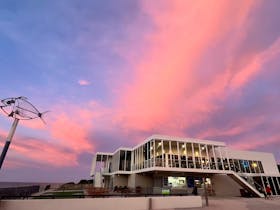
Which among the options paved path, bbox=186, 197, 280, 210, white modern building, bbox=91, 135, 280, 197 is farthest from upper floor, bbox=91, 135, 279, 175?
paved path, bbox=186, 197, 280, 210

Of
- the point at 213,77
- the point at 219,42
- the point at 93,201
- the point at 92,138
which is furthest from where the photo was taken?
the point at 92,138

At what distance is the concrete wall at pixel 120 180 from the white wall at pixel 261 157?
13.8 metres

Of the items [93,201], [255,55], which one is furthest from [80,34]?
[255,55]

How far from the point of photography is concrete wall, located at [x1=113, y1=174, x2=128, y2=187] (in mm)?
24234

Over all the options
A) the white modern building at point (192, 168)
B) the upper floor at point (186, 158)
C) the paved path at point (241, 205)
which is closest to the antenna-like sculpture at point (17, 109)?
the white modern building at point (192, 168)

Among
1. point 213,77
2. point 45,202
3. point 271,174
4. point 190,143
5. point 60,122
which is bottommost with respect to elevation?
point 45,202

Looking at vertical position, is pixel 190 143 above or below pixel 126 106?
below

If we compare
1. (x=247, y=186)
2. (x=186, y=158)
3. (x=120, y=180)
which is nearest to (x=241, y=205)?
(x=186, y=158)

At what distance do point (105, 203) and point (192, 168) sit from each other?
1075 centimetres

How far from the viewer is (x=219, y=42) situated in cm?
1321

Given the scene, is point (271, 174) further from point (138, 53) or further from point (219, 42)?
point (138, 53)

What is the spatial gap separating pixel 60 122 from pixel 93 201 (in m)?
15.0

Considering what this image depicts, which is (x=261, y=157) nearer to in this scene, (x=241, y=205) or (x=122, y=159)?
(x=241, y=205)

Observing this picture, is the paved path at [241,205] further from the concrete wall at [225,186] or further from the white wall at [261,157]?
the white wall at [261,157]
